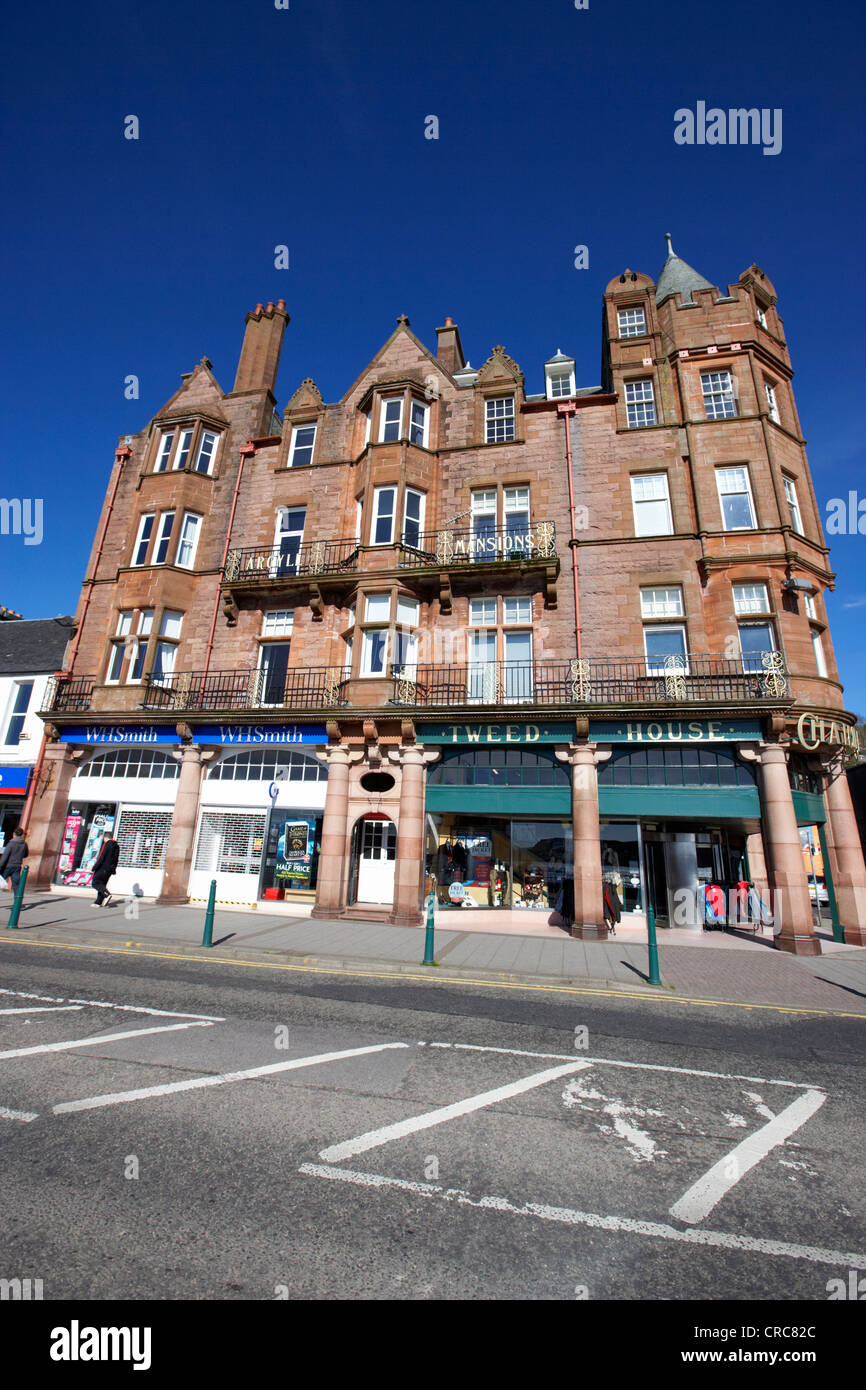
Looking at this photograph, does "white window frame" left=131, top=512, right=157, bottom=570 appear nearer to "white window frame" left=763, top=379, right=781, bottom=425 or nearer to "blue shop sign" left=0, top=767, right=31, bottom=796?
"blue shop sign" left=0, top=767, right=31, bottom=796

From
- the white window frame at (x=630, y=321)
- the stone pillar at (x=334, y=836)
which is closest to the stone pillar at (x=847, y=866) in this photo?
the stone pillar at (x=334, y=836)

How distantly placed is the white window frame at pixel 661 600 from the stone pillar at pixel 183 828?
14.6 metres

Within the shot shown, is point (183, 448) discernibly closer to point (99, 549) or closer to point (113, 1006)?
point (99, 549)

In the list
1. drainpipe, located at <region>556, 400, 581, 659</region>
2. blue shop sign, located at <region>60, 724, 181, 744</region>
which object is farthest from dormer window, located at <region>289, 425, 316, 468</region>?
blue shop sign, located at <region>60, 724, 181, 744</region>

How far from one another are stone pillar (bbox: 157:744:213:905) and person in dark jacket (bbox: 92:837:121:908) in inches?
57.8

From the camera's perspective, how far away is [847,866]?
15750 mm

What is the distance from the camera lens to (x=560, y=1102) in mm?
5320

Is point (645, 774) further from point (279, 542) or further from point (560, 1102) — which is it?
point (279, 542)

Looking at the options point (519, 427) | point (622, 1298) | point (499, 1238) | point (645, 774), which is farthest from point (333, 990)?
point (519, 427)

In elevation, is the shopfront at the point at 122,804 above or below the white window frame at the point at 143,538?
below

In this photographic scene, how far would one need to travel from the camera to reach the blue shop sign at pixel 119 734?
1928 cm

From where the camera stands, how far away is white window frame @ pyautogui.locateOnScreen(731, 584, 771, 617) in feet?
56.4

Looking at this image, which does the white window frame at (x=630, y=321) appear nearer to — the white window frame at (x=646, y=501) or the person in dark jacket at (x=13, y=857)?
the white window frame at (x=646, y=501)

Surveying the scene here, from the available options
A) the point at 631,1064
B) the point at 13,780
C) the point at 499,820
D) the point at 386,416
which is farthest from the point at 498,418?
the point at 13,780
